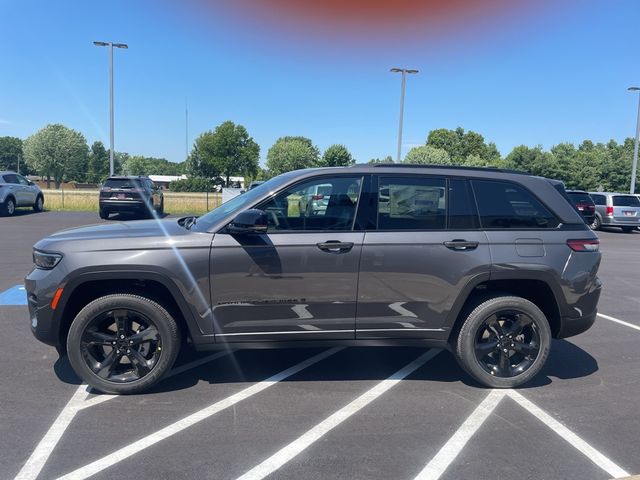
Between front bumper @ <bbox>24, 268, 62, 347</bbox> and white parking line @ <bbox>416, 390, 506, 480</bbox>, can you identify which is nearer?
white parking line @ <bbox>416, 390, 506, 480</bbox>

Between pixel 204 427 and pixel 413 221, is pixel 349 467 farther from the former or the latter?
pixel 413 221

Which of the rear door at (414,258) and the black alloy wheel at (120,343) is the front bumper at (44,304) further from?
the rear door at (414,258)

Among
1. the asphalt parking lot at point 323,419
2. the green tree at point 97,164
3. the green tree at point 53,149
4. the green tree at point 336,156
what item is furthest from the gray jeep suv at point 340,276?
the green tree at point 97,164

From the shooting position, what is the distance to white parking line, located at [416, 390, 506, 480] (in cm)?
316

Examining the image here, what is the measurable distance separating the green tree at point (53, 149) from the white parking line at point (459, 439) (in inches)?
3452

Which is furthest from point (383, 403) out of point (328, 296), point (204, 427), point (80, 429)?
point (80, 429)

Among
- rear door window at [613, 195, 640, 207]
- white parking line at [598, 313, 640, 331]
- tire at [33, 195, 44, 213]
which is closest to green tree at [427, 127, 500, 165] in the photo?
rear door window at [613, 195, 640, 207]

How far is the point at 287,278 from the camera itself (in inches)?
162

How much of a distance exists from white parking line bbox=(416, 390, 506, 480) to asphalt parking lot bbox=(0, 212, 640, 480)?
0.01 meters

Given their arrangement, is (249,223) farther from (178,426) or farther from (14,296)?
(14,296)

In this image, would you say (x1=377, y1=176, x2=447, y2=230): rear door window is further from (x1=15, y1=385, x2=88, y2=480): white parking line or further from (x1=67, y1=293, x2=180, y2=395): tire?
(x1=15, y1=385, x2=88, y2=480): white parking line

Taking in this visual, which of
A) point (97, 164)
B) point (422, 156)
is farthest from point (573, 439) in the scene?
point (97, 164)

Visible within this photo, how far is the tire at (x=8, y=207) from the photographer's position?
20.6 meters

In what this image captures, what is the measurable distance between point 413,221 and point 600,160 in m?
60.2
